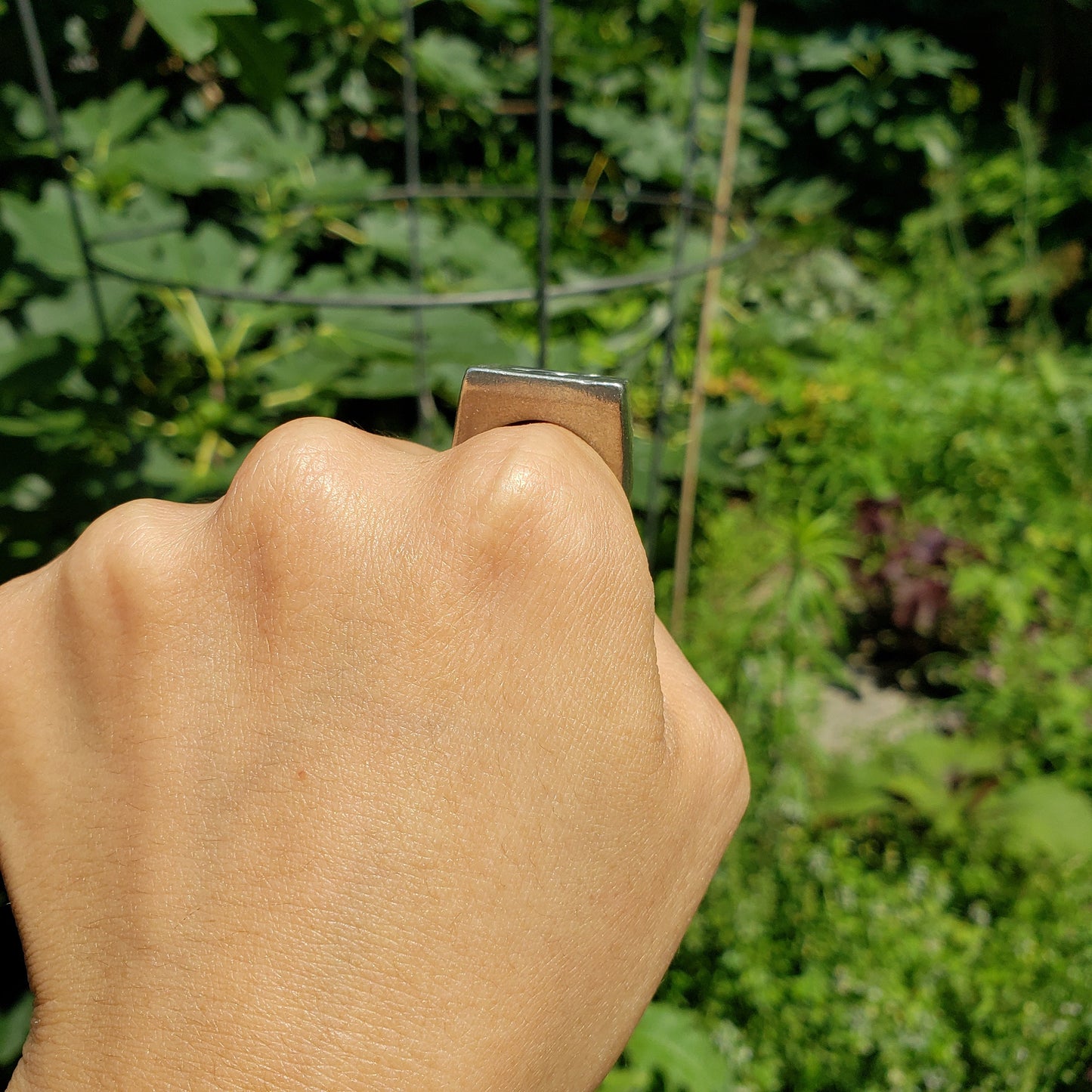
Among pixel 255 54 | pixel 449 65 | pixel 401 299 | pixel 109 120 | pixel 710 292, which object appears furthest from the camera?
pixel 449 65

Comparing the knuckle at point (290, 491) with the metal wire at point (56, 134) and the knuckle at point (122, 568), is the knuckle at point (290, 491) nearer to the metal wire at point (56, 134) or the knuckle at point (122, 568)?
the knuckle at point (122, 568)

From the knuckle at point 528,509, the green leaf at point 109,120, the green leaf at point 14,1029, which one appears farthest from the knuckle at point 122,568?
the green leaf at point 109,120

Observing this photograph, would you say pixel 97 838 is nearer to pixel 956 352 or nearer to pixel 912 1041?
pixel 912 1041

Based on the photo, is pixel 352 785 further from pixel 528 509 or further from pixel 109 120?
pixel 109 120

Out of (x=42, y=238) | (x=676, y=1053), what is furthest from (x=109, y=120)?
(x=676, y=1053)

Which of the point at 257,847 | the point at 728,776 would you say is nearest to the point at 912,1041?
the point at 728,776

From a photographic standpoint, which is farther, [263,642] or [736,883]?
[736,883]

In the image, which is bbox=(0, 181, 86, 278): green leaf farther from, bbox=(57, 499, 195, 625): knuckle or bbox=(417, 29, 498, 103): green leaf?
bbox=(417, 29, 498, 103): green leaf

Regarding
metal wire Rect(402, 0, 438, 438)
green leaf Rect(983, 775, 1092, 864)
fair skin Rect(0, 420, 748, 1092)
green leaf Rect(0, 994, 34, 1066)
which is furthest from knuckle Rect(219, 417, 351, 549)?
green leaf Rect(983, 775, 1092, 864)
